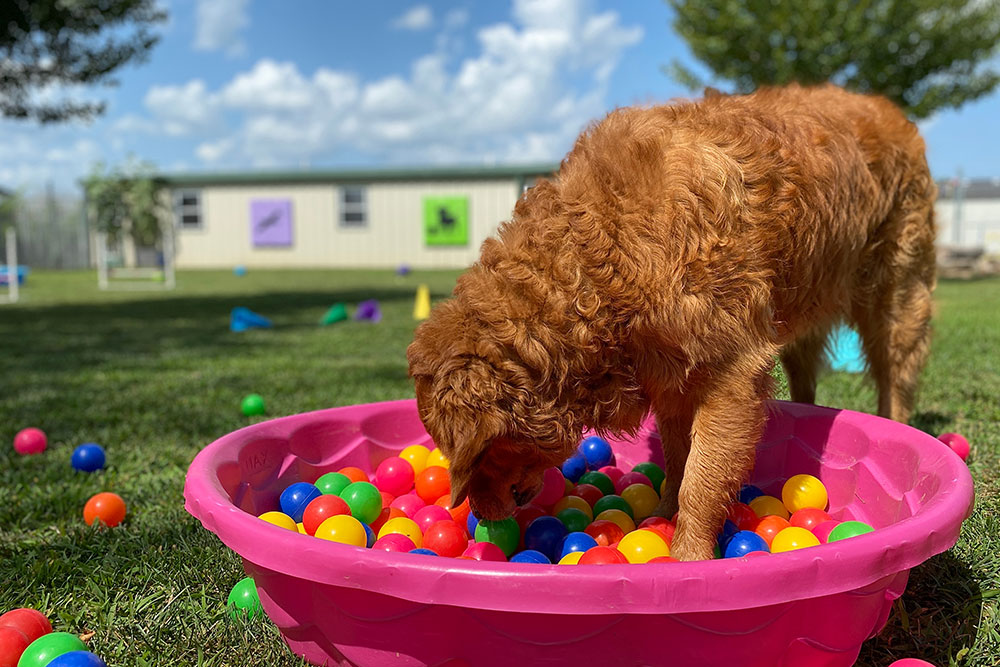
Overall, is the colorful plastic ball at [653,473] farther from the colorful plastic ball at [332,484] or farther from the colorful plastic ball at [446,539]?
the colorful plastic ball at [332,484]

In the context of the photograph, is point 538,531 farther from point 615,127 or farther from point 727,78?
point 727,78

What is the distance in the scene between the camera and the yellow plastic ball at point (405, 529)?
3.17m

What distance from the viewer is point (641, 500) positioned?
3.63 metres

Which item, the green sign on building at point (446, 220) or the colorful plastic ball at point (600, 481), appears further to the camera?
the green sign on building at point (446, 220)

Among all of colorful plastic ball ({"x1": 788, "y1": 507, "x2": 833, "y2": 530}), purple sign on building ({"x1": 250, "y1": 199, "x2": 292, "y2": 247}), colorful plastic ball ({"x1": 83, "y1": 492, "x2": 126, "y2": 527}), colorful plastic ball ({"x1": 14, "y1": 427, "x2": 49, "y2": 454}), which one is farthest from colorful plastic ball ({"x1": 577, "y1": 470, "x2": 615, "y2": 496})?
purple sign on building ({"x1": 250, "y1": 199, "x2": 292, "y2": 247})

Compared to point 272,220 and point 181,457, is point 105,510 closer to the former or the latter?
point 181,457

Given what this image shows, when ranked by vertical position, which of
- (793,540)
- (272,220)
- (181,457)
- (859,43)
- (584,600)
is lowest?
(181,457)

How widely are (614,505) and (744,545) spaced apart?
851 millimetres

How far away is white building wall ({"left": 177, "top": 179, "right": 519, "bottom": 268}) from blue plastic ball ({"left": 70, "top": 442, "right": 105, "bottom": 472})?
29.2 meters

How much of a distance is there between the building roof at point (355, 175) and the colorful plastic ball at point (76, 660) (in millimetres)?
31236

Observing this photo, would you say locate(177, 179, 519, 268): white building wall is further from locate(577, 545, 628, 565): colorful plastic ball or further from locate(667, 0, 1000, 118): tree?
locate(577, 545, 628, 565): colorful plastic ball

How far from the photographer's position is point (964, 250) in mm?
A: 23188

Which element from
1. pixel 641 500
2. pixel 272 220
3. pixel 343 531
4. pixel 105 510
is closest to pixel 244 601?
pixel 343 531

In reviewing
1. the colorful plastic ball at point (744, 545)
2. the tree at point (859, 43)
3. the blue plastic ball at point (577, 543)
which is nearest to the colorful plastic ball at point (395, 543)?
the blue plastic ball at point (577, 543)
